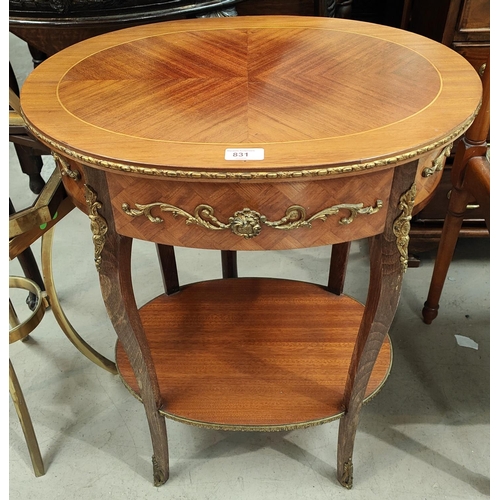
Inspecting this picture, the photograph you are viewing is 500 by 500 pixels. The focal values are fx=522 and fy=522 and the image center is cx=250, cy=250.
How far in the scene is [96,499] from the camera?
113cm

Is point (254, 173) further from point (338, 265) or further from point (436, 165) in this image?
point (338, 265)

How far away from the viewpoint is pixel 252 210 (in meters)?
0.71

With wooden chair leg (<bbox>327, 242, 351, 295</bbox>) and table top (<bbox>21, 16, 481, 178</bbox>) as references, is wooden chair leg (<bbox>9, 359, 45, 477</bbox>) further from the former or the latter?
wooden chair leg (<bbox>327, 242, 351, 295</bbox>)

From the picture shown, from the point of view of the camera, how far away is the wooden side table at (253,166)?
0.70 m

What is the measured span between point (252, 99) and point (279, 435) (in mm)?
805

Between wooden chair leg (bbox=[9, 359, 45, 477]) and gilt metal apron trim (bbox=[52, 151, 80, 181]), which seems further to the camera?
wooden chair leg (bbox=[9, 359, 45, 477])

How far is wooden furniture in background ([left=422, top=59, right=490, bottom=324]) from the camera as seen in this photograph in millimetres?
1143

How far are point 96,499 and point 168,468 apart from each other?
0.16m

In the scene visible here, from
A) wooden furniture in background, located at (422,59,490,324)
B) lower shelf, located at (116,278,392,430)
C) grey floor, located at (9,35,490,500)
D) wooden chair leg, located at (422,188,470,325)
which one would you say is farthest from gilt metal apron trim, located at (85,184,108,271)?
wooden chair leg, located at (422,188,470,325)

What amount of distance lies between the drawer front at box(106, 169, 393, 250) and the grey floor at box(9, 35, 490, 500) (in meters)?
0.66

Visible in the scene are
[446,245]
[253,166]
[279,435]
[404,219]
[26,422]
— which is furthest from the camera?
[446,245]

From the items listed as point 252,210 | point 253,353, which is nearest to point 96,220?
point 252,210

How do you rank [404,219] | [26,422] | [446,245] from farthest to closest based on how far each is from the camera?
[446,245], [26,422], [404,219]

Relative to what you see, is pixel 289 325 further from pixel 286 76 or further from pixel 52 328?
pixel 52 328
